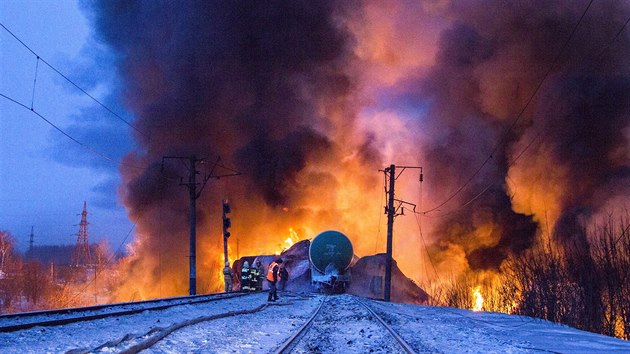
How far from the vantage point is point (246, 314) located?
1512cm

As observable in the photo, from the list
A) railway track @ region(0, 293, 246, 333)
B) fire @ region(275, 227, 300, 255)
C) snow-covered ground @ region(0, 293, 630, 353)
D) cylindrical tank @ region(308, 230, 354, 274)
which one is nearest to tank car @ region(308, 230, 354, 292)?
cylindrical tank @ region(308, 230, 354, 274)

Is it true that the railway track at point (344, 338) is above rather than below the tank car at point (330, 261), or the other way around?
below

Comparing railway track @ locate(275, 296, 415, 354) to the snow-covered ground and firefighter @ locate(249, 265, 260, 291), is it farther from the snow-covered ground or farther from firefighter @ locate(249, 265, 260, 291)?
firefighter @ locate(249, 265, 260, 291)

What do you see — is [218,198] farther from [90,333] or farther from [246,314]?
[90,333]

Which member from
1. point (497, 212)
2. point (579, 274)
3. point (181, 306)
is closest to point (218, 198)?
point (497, 212)

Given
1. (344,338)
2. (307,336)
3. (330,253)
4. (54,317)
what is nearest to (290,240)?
(330,253)

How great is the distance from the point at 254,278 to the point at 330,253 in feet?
15.3

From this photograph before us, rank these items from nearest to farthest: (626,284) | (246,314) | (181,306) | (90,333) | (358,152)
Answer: (90,333), (626,284), (246,314), (181,306), (358,152)

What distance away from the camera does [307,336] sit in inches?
406

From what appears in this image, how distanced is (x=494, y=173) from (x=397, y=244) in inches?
413

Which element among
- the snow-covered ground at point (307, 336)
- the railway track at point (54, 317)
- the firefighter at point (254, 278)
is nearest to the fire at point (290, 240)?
the firefighter at point (254, 278)

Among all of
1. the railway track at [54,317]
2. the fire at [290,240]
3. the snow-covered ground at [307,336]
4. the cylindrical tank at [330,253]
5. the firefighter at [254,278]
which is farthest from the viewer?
the fire at [290,240]

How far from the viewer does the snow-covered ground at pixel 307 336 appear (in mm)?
8703

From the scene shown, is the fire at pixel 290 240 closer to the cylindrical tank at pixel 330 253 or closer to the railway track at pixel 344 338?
the cylindrical tank at pixel 330 253
